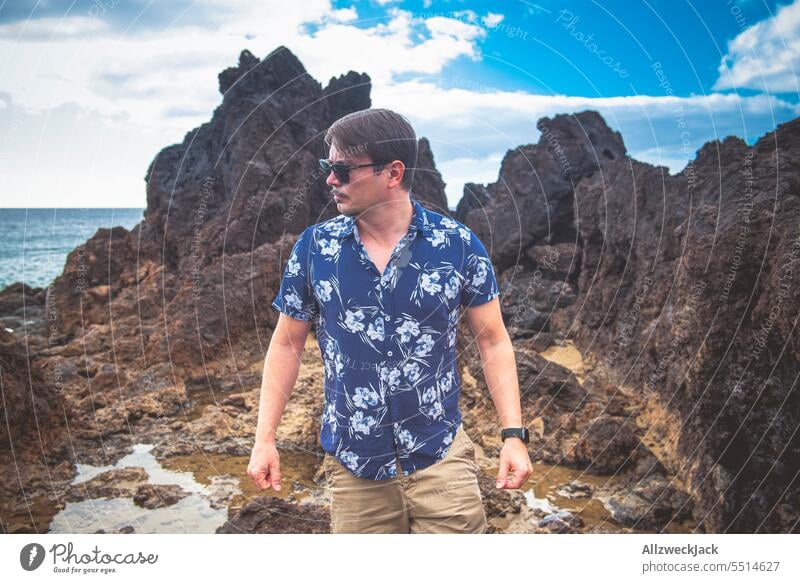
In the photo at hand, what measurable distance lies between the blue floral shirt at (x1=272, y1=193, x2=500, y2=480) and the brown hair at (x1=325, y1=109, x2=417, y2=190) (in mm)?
306

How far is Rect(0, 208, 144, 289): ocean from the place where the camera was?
116 feet

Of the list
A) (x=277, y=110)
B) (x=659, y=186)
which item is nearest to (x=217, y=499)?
(x=659, y=186)

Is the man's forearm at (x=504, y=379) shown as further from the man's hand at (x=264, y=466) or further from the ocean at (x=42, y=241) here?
the ocean at (x=42, y=241)

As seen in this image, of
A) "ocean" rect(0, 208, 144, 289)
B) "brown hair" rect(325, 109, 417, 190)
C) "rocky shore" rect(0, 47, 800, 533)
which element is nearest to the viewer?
"brown hair" rect(325, 109, 417, 190)

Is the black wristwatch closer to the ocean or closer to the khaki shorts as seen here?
the khaki shorts

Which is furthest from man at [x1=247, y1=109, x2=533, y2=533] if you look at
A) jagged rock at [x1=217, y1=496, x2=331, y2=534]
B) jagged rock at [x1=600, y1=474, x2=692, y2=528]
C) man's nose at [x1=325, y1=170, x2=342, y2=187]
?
jagged rock at [x1=600, y1=474, x2=692, y2=528]

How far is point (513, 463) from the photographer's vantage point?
2789 millimetres

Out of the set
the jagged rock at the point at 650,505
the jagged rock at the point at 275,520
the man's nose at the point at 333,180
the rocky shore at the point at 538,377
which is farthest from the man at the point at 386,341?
the jagged rock at the point at 650,505

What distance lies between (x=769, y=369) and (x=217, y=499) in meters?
4.31

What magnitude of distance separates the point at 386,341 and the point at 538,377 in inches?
211

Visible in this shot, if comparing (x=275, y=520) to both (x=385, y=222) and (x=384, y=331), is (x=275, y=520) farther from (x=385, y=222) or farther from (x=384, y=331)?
(x=385, y=222)

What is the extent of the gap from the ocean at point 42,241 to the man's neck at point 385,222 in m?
12.1

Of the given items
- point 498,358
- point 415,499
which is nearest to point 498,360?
point 498,358

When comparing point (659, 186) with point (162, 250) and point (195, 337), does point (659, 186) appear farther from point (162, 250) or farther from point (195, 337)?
point (162, 250)
